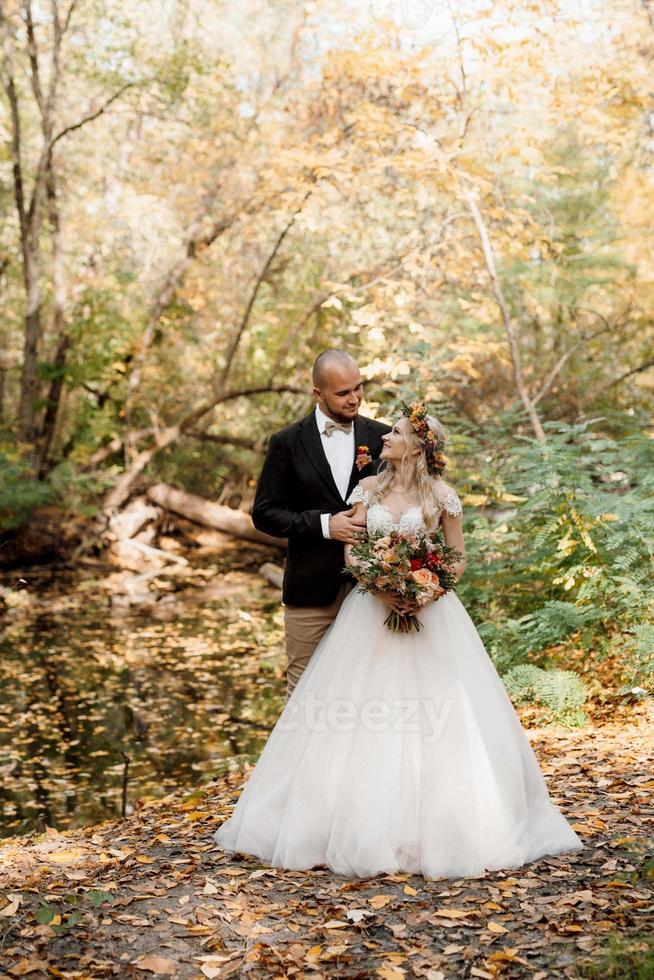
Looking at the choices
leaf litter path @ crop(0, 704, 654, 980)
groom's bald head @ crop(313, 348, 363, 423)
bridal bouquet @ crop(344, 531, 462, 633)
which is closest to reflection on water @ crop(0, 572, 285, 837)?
leaf litter path @ crop(0, 704, 654, 980)

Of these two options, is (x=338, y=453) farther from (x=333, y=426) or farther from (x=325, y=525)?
(x=325, y=525)

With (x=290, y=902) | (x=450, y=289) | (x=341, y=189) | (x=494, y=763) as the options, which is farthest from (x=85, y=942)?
(x=450, y=289)

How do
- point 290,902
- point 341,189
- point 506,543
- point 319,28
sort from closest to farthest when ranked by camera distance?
point 290,902 → point 506,543 → point 341,189 → point 319,28

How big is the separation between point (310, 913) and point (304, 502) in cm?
199

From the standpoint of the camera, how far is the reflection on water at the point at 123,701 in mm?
6980

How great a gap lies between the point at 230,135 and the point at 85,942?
50.0 ft

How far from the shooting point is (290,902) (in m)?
3.80

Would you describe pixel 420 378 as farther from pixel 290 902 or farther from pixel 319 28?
pixel 319 28

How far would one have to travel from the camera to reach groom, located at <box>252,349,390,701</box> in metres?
4.75

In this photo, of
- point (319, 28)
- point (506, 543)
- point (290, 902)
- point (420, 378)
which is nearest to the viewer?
point (290, 902)

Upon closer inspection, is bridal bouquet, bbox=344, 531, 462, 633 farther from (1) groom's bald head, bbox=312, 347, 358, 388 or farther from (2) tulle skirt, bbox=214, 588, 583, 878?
(1) groom's bald head, bbox=312, 347, 358, 388

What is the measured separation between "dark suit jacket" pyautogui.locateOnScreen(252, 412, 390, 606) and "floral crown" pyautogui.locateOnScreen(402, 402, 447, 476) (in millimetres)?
471

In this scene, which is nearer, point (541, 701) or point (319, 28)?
point (541, 701)

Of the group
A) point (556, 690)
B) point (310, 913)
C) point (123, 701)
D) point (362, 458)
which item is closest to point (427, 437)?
point (362, 458)
